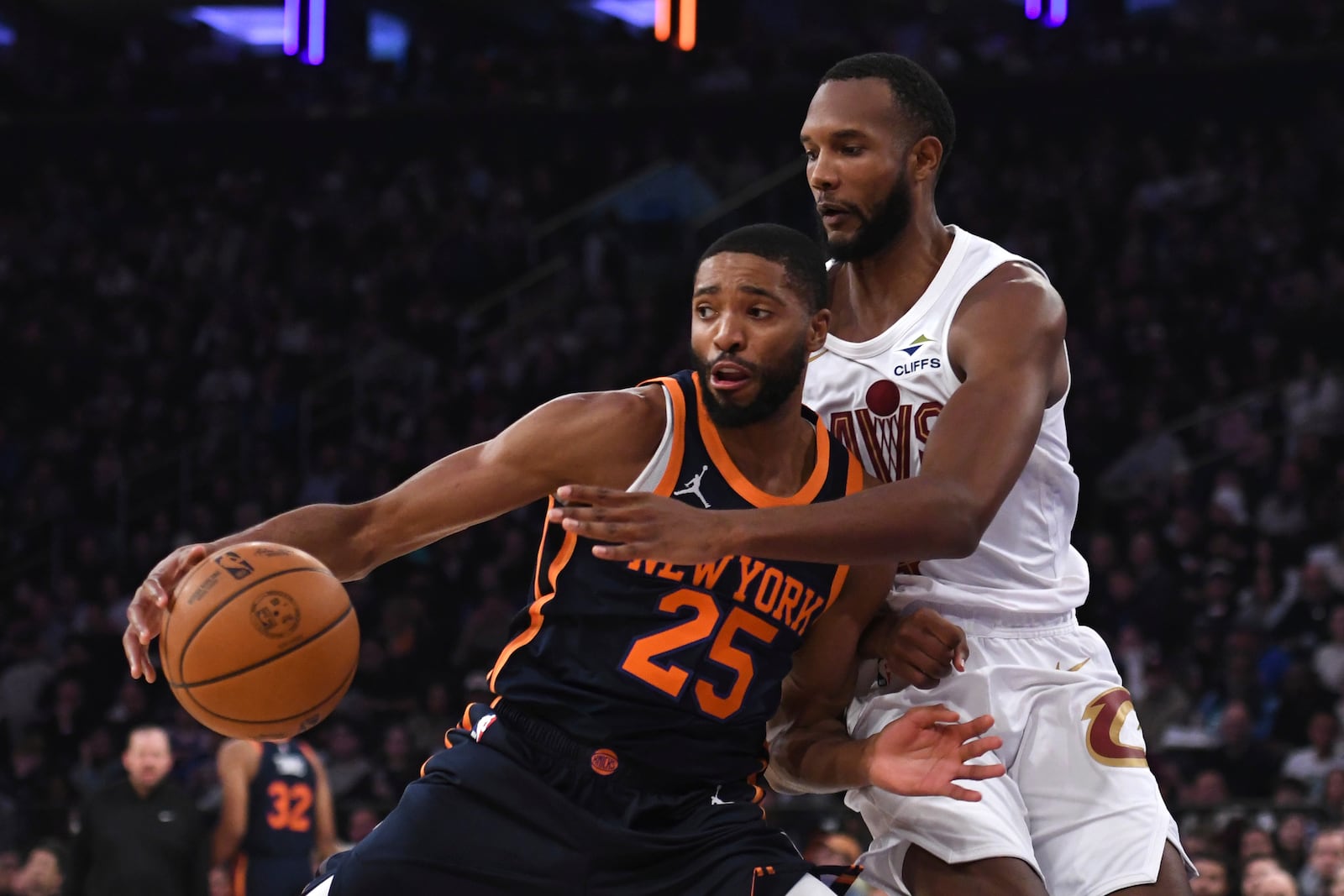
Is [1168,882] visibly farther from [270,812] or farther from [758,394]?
[270,812]

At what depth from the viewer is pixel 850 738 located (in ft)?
10.9

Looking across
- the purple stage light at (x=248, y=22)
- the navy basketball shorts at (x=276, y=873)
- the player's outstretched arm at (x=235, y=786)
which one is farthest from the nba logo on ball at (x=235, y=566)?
the purple stage light at (x=248, y=22)

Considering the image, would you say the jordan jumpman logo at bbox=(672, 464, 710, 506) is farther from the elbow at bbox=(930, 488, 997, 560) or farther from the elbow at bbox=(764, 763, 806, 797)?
the elbow at bbox=(764, 763, 806, 797)

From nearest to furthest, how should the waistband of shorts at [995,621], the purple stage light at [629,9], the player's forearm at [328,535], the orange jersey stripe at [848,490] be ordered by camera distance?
the player's forearm at [328,535], the orange jersey stripe at [848,490], the waistband of shorts at [995,621], the purple stage light at [629,9]

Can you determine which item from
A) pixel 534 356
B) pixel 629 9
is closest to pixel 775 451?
pixel 534 356

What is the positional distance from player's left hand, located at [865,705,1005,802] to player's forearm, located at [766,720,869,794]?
0.16 ft

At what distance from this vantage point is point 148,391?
15047 mm

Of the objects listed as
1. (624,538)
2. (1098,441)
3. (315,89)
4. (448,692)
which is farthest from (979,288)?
(315,89)

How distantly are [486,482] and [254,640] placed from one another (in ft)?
1.63

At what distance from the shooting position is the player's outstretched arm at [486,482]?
299cm

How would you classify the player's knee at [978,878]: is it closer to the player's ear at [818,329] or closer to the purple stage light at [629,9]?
the player's ear at [818,329]

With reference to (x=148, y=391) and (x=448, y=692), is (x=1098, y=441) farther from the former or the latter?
(x=148, y=391)

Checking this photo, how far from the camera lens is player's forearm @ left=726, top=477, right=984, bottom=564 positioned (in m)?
2.62

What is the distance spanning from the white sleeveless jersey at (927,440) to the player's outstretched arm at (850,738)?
0.56 ft
